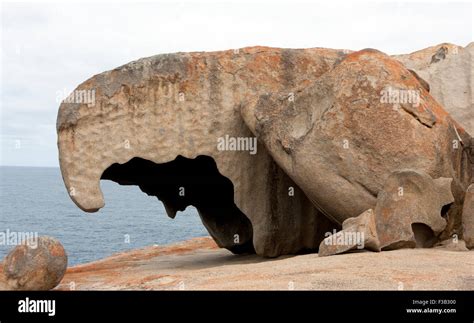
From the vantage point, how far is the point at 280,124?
14.9 meters

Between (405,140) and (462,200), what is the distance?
5.73 ft

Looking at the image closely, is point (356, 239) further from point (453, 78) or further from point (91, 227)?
point (91, 227)

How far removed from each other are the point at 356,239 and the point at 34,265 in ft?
16.3

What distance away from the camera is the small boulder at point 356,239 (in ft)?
40.3

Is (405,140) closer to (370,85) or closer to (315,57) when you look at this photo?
(370,85)

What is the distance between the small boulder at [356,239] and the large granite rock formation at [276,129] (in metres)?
1.57

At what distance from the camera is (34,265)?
12.3 m

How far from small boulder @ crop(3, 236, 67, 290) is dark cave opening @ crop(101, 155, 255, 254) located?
635cm

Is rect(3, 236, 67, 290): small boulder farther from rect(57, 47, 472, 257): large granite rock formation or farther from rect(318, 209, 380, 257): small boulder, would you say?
rect(318, 209, 380, 257): small boulder

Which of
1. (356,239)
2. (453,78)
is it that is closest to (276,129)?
(356,239)

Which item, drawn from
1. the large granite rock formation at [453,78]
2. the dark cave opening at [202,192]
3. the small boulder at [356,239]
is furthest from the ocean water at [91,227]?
the small boulder at [356,239]

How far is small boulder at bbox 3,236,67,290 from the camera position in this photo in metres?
12.3
